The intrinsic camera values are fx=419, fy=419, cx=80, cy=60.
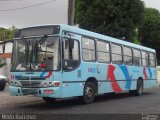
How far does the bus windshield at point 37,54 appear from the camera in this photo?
1467cm

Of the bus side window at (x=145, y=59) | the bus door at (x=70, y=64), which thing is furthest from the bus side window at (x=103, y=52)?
the bus side window at (x=145, y=59)

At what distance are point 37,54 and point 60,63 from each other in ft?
3.06

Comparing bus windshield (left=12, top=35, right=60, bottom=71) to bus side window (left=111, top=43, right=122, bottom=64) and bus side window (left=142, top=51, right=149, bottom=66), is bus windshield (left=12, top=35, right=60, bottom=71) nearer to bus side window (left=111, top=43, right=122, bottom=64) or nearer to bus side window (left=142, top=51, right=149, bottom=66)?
bus side window (left=111, top=43, right=122, bottom=64)

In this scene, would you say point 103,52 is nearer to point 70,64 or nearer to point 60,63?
point 70,64

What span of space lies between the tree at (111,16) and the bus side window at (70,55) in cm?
2157

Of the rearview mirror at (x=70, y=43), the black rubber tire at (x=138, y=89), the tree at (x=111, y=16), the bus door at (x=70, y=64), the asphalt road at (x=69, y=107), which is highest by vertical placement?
the tree at (x=111, y=16)

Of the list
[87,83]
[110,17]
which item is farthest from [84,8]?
[87,83]

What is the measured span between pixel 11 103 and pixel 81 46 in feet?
12.3

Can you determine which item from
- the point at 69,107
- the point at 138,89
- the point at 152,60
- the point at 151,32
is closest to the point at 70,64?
the point at 69,107

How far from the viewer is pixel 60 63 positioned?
48.0ft

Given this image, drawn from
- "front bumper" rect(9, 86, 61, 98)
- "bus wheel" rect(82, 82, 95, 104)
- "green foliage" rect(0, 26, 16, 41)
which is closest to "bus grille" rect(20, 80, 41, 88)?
"front bumper" rect(9, 86, 61, 98)

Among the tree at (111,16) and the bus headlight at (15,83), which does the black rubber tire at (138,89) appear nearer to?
the bus headlight at (15,83)

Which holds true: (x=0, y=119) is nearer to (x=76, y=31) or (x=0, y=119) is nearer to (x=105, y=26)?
(x=76, y=31)

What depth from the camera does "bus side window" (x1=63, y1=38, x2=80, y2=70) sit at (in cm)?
1500
